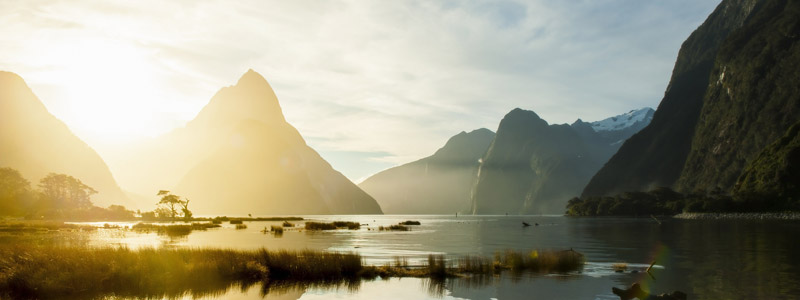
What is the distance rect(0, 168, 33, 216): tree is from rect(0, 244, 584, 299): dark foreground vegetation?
129 metres

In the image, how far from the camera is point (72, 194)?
177 meters

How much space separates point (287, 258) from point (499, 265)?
548 inches

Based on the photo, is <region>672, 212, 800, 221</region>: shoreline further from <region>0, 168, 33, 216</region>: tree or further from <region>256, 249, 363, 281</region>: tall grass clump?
<region>0, 168, 33, 216</region>: tree

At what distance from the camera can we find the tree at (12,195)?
141 metres

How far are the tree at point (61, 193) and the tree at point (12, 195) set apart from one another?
4.79m

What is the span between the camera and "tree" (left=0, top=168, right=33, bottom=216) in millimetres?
141250

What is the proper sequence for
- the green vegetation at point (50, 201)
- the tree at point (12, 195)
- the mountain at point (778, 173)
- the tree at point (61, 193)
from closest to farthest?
the tree at point (12, 195) < the green vegetation at point (50, 201) < the tree at point (61, 193) < the mountain at point (778, 173)

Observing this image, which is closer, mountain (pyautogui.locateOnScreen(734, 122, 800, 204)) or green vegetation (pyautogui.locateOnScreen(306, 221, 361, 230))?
green vegetation (pyautogui.locateOnScreen(306, 221, 361, 230))

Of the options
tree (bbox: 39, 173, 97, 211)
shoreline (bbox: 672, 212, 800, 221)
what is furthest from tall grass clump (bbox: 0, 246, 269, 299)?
shoreline (bbox: 672, 212, 800, 221)

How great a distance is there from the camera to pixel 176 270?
31.9 metres

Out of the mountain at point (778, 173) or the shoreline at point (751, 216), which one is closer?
the shoreline at point (751, 216)

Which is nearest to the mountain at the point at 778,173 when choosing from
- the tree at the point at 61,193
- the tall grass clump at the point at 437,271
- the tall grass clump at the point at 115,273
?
the tall grass clump at the point at 437,271

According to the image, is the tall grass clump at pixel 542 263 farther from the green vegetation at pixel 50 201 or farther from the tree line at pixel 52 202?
the tree line at pixel 52 202

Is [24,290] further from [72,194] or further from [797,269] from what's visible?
[72,194]
